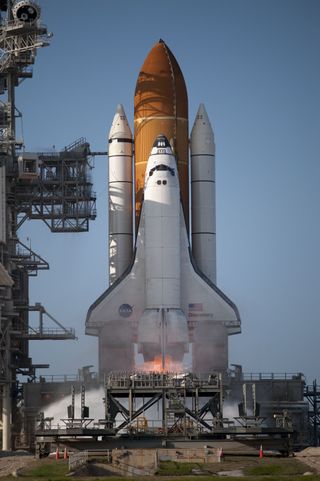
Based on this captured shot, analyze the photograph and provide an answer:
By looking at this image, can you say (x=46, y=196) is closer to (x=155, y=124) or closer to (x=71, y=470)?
(x=155, y=124)

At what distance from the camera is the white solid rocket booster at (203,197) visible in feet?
287

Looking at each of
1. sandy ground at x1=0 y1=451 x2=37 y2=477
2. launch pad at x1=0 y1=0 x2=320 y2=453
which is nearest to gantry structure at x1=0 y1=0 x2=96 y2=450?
launch pad at x1=0 y1=0 x2=320 y2=453

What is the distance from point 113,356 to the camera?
8612 centimetres

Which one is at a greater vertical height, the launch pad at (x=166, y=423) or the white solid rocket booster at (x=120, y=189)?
the white solid rocket booster at (x=120, y=189)

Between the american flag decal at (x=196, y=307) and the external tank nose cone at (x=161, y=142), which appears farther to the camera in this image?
the american flag decal at (x=196, y=307)

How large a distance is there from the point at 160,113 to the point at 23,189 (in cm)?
1007

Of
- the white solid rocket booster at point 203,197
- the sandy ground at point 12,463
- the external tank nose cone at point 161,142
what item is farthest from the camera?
the white solid rocket booster at point 203,197

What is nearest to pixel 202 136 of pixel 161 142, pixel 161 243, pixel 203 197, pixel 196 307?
pixel 203 197

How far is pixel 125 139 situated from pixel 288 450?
93.0 ft

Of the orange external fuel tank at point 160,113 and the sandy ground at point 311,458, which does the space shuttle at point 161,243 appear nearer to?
the orange external fuel tank at point 160,113

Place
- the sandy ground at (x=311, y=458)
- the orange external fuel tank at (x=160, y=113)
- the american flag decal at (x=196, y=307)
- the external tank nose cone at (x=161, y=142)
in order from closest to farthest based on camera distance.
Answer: the sandy ground at (x=311, y=458) → the external tank nose cone at (x=161, y=142) → the american flag decal at (x=196, y=307) → the orange external fuel tank at (x=160, y=113)

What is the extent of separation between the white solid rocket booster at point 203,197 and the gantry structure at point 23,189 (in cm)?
687

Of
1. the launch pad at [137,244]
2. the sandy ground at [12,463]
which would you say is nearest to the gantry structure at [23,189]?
the launch pad at [137,244]

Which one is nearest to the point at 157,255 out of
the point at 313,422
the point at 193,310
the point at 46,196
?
the point at 193,310
